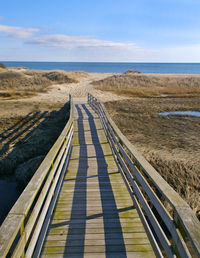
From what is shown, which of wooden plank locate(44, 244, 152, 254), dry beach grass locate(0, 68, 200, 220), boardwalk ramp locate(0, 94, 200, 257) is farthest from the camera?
dry beach grass locate(0, 68, 200, 220)

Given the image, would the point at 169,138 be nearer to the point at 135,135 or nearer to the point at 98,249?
the point at 135,135

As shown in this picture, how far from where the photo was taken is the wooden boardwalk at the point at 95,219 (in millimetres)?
3797

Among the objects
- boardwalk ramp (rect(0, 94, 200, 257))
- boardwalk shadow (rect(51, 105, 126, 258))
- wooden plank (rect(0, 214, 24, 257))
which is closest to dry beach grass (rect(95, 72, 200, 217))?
boardwalk ramp (rect(0, 94, 200, 257))

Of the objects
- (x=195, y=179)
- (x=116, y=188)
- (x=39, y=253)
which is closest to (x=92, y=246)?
(x=39, y=253)

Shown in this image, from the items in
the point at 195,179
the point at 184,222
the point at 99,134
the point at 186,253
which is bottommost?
the point at 195,179

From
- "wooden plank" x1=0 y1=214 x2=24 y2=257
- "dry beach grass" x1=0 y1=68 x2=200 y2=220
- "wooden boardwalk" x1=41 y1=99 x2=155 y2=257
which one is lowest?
"dry beach grass" x1=0 y1=68 x2=200 y2=220

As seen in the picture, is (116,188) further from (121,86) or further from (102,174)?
(121,86)

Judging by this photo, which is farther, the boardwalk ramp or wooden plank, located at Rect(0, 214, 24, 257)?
the boardwalk ramp

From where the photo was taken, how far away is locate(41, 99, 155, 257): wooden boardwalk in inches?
149

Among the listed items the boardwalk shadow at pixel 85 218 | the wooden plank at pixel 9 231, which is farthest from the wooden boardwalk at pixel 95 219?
the wooden plank at pixel 9 231

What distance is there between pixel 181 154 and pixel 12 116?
44.0ft

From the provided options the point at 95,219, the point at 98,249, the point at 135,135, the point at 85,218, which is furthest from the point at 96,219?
the point at 135,135

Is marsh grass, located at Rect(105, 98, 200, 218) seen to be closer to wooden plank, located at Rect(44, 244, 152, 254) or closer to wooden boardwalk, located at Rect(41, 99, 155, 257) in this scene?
wooden boardwalk, located at Rect(41, 99, 155, 257)

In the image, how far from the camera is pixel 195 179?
9242 millimetres
